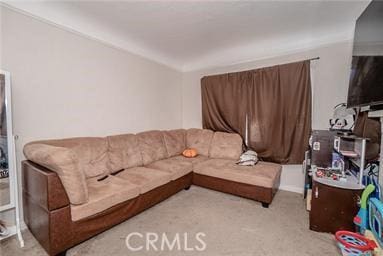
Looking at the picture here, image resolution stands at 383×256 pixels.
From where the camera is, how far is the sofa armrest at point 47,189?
1491 mm

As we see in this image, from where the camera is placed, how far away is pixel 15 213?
5.82ft

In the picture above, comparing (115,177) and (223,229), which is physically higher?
(115,177)

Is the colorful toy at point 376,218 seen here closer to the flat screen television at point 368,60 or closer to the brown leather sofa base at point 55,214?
the flat screen television at point 368,60

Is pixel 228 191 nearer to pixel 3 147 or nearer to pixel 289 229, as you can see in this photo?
pixel 289 229

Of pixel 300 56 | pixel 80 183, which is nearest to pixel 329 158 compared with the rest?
pixel 300 56

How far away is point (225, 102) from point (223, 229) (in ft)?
7.40

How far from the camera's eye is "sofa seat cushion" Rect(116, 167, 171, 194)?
221 cm

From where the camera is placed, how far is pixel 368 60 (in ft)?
5.39

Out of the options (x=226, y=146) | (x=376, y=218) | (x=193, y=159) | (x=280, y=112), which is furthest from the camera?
(x=226, y=146)

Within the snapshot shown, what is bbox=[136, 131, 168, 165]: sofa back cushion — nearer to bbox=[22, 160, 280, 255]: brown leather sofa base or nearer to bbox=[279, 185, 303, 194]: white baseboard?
bbox=[22, 160, 280, 255]: brown leather sofa base

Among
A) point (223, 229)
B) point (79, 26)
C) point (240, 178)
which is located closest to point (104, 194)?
point (223, 229)

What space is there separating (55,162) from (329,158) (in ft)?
9.65

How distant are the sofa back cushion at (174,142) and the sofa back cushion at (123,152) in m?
0.64

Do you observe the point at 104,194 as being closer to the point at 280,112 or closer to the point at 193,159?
the point at 193,159
